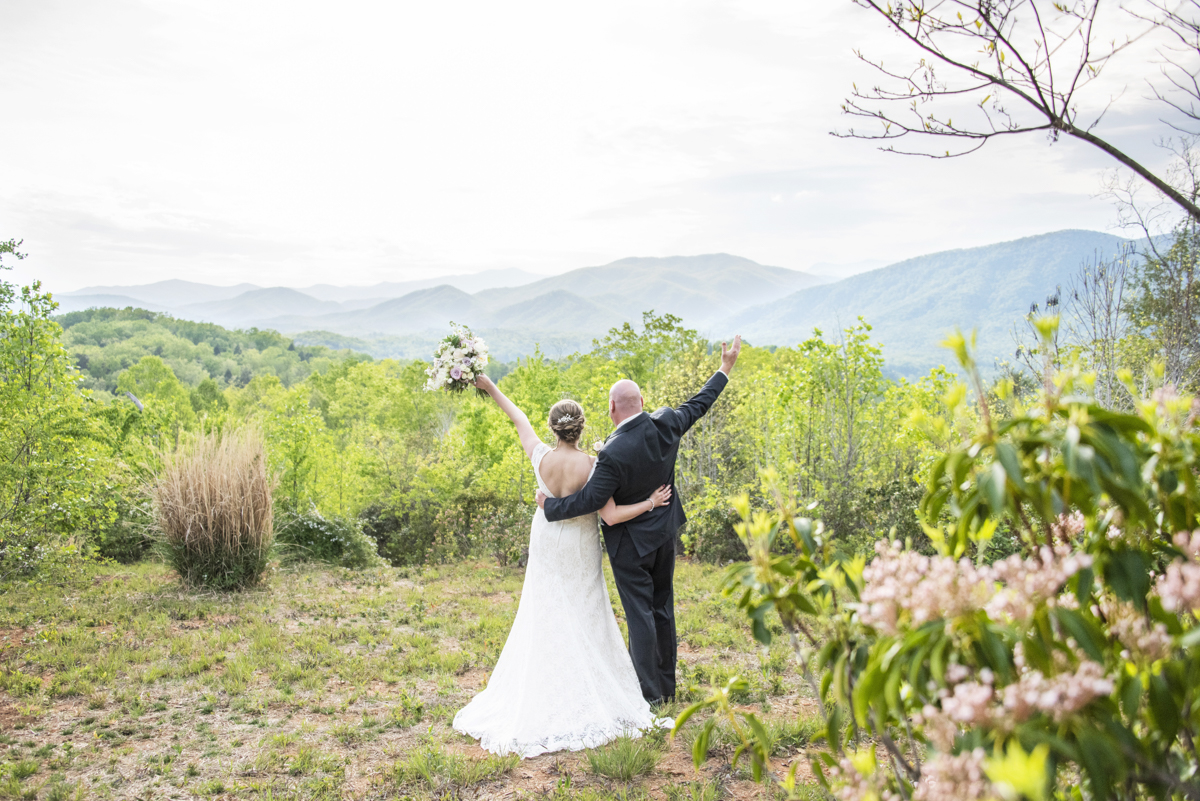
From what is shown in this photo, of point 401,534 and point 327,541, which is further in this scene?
point 401,534

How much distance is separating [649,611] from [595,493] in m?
1.01

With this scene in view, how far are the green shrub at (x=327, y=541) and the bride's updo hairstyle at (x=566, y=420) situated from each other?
8.55 m

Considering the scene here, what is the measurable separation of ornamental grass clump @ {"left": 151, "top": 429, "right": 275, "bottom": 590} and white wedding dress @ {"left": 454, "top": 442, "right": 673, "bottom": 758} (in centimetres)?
523

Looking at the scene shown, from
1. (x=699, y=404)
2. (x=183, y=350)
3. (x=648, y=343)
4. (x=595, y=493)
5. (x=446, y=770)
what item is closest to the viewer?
(x=446, y=770)

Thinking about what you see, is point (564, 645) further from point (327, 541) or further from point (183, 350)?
point (183, 350)

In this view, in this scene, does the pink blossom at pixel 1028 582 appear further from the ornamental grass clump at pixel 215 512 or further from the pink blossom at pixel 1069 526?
the ornamental grass clump at pixel 215 512

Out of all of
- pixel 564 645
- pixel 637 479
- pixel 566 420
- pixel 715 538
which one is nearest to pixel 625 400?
pixel 566 420

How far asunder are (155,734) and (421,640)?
257 cm

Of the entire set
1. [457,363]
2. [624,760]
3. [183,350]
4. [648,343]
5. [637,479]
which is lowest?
[624,760]

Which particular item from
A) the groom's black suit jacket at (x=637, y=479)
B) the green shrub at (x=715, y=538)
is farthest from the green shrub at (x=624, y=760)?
the green shrub at (x=715, y=538)

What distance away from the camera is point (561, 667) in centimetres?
481

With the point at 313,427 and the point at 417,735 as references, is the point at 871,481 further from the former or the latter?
the point at 313,427

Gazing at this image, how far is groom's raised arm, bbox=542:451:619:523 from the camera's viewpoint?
468cm

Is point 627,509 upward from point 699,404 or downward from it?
downward
